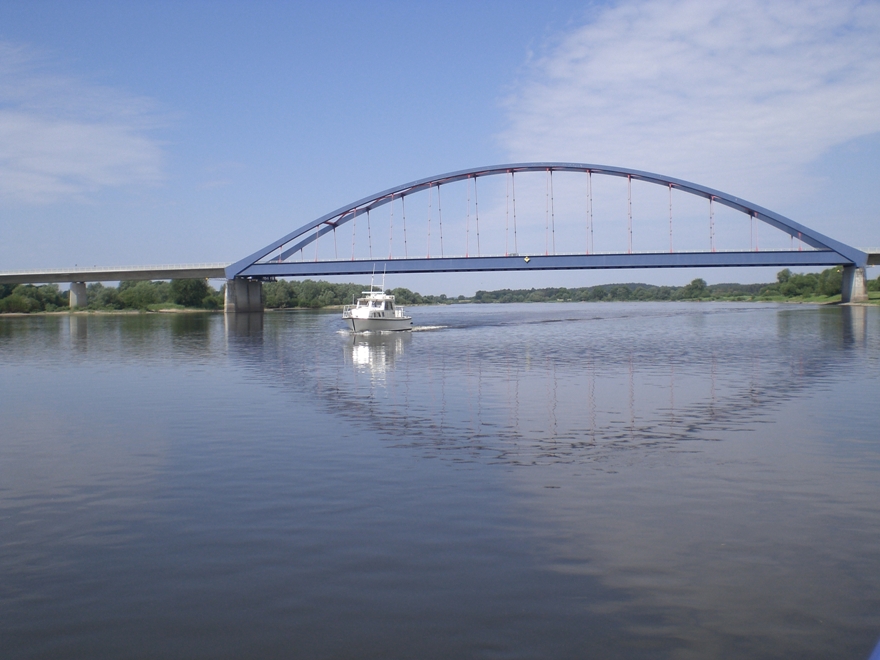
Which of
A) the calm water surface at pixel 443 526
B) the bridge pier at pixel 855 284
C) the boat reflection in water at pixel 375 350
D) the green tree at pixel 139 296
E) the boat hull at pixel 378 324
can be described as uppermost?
the green tree at pixel 139 296

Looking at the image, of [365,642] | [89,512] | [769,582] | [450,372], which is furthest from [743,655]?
[450,372]

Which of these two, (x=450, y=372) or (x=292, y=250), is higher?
(x=292, y=250)

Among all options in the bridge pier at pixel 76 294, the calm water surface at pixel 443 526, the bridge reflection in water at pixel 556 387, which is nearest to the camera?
the calm water surface at pixel 443 526

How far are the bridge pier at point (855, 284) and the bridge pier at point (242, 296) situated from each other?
79.3m

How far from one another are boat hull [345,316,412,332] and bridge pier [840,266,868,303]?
63.7m

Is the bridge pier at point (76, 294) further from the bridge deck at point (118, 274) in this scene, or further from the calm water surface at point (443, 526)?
the calm water surface at point (443, 526)

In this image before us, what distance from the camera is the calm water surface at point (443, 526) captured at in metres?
6.12

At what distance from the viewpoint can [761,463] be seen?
1197 cm

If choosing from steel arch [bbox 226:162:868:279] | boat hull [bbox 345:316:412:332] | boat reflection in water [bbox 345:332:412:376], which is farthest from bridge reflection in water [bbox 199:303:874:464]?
steel arch [bbox 226:162:868:279]

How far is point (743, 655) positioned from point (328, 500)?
5.73 m

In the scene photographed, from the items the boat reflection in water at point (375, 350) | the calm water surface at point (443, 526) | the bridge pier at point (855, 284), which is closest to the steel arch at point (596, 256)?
the bridge pier at point (855, 284)

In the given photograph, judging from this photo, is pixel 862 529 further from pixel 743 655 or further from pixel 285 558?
pixel 285 558

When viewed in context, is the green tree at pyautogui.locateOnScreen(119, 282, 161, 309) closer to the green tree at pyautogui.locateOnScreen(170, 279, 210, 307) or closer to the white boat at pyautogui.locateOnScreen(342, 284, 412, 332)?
the green tree at pyautogui.locateOnScreen(170, 279, 210, 307)

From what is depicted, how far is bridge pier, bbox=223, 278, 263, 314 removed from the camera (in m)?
101
